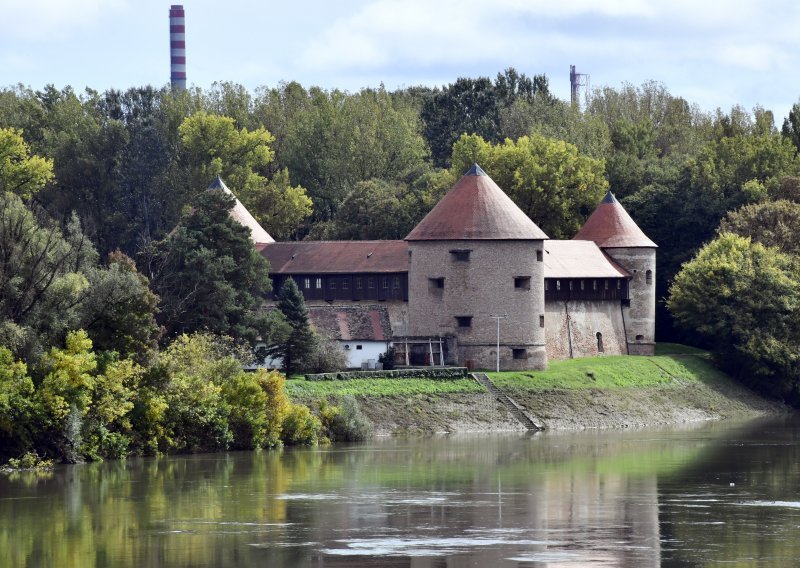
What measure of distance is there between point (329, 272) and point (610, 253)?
1371 cm

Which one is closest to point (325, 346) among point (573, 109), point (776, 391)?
point (776, 391)

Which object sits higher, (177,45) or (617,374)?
(177,45)

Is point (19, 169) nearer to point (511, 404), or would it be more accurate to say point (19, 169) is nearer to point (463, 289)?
point (463, 289)

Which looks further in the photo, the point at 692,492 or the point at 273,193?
the point at 273,193

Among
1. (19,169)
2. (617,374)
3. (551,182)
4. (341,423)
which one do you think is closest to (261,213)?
(19,169)

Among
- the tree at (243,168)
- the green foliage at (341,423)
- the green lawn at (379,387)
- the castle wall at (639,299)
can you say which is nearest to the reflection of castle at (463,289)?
the castle wall at (639,299)

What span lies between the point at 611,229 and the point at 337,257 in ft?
43.5

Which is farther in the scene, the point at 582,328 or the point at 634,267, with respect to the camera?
the point at 634,267

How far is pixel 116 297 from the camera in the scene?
5797 cm

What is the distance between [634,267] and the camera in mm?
88188

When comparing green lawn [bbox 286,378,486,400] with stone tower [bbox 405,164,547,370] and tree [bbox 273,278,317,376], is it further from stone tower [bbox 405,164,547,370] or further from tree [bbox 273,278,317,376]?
stone tower [bbox 405,164,547,370]

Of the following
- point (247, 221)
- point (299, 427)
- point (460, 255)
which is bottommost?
point (299, 427)

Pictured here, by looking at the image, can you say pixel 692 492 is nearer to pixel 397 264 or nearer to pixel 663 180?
pixel 397 264

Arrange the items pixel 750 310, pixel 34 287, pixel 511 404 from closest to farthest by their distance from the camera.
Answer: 1. pixel 34 287
2. pixel 511 404
3. pixel 750 310
